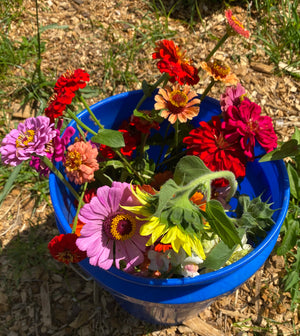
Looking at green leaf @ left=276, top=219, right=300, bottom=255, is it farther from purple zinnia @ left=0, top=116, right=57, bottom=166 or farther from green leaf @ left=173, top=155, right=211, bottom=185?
purple zinnia @ left=0, top=116, right=57, bottom=166

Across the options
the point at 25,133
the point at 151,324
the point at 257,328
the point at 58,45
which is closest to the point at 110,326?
the point at 151,324

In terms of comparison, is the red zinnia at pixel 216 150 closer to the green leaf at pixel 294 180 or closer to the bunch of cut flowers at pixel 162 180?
the bunch of cut flowers at pixel 162 180

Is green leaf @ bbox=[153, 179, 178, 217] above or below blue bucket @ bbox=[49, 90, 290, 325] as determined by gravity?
above

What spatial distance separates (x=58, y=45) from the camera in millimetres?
1461

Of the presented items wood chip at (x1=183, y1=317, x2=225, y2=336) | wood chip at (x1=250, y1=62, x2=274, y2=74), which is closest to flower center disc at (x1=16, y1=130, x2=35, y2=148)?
wood chip at (x1=183, y1=317, x2=225, y2=336)

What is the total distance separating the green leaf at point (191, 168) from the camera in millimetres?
582

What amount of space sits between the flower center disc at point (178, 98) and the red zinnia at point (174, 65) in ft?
0.07

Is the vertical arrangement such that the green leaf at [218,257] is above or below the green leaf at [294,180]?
above

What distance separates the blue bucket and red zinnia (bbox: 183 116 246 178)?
115 mm

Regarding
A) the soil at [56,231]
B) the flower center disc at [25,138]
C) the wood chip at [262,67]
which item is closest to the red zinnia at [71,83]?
the flower center disc at [25,138]

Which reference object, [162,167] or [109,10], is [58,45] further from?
[162,167]

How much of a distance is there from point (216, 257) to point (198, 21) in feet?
3.73

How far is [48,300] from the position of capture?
3.69 feet

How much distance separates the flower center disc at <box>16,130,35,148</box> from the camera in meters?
0.64
